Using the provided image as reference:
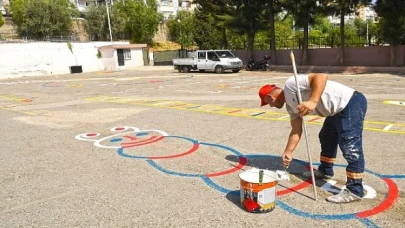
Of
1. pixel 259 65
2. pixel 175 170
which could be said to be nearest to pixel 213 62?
pixel 259 65

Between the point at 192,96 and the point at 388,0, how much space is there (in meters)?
13.6

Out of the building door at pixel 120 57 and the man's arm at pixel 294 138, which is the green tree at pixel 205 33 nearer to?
the building door at pixel 120 57

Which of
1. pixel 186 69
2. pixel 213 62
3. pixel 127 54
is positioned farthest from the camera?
pixel 127 54

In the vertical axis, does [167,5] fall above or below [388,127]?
above

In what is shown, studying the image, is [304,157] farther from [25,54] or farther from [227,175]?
[25,54]

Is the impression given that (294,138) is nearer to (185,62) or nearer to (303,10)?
(303,10)

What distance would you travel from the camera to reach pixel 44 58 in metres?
35.2

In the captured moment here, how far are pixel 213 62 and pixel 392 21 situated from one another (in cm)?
1179

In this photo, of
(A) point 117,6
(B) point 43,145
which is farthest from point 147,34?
(B) point 43,145

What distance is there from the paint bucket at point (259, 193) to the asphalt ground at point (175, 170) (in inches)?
3.6

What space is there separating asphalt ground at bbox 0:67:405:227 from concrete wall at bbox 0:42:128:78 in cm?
2718

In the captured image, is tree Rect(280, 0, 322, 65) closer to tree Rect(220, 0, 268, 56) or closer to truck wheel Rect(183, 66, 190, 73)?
tree Rect(220, 0, 268, 56)

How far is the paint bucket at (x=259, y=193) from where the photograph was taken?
3471 mm

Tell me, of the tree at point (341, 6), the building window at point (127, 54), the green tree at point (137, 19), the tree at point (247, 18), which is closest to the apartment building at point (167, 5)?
the green tree at point (137, 19)
